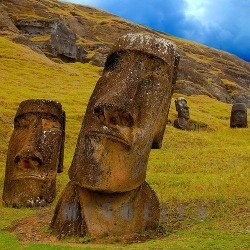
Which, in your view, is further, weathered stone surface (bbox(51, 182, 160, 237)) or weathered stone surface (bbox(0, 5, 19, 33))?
weathered stone surface (bbox(0, 5, 19, 33))

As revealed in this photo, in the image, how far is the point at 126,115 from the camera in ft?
18.3

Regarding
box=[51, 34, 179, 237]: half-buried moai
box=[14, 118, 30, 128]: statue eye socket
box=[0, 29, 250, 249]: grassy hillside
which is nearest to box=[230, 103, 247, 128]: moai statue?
box=[0, 29, 250, 249]: grassy hillside

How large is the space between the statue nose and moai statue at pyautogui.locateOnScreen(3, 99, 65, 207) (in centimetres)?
346

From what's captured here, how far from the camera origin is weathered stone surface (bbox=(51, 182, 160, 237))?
564 cm

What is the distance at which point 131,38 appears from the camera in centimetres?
622

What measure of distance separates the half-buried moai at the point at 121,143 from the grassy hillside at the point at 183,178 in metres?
0.36

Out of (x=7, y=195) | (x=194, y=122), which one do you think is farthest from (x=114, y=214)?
(x=194, y=122)

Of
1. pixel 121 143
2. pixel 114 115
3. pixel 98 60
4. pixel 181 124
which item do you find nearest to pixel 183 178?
pixel 121 143

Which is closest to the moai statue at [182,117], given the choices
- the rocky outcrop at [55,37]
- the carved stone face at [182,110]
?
the carved stone face at [182,110]

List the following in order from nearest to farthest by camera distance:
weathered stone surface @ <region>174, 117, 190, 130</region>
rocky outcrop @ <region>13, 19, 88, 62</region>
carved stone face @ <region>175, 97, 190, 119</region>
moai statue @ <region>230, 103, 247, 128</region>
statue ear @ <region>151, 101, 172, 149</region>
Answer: statue ear @ <region>151, 101, 172, 149</region> < weathered stone surface @ <region>174, 117, 190, 130</region> < carved stone face @ <region>175, 97, 190, 119</region> < moai statue @ <region>230, 103, 247, 128</region> < rocky outcrop @ <region>13, 19, 88, 62</region>

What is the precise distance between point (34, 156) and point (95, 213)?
3315 mm

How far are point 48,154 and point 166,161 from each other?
6628mm

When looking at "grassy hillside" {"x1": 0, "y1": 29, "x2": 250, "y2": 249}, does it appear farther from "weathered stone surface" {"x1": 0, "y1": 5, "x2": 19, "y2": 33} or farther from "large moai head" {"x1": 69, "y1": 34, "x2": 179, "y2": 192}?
"weathered stone surface" {"x1": 0, "y1": 5, "x2": 19, "y2": 33}

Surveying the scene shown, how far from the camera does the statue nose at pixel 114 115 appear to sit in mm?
5531
